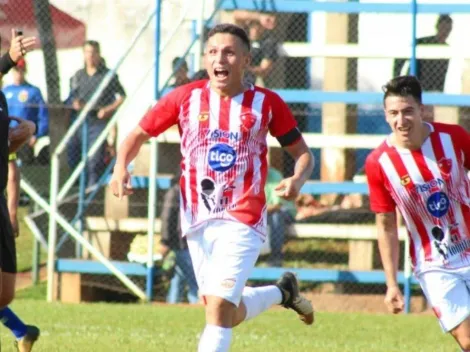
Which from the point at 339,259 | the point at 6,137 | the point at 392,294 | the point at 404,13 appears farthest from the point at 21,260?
the point at 392,294

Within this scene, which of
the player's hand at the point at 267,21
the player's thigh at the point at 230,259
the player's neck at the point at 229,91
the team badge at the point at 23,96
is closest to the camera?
the player's thigh at the point at 230,259

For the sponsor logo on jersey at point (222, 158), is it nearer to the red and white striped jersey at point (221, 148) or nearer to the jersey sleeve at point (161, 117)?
the red and white striped jersey at point (221, 148)

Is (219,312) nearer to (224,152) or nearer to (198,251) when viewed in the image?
(198,251)

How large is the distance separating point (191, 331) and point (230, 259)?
380 centimetres

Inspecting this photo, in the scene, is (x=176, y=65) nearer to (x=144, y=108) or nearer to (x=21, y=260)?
(x=144, y=108)

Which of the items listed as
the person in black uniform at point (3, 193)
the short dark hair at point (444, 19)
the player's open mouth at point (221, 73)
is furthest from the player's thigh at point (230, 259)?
the short dark hair at point (444, 19)

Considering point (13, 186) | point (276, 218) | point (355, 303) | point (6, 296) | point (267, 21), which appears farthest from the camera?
point (267, 21)

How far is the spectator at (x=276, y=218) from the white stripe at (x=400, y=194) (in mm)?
6056

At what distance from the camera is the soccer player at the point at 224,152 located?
6.68 metres

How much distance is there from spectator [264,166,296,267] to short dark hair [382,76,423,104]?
20.3ft

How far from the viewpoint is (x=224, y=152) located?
265 inches

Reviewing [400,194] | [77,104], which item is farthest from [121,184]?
[77,104]

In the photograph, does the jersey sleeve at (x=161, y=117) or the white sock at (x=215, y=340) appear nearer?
the white sock at (x=215, y=340)

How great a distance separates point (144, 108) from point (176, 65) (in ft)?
2.51
